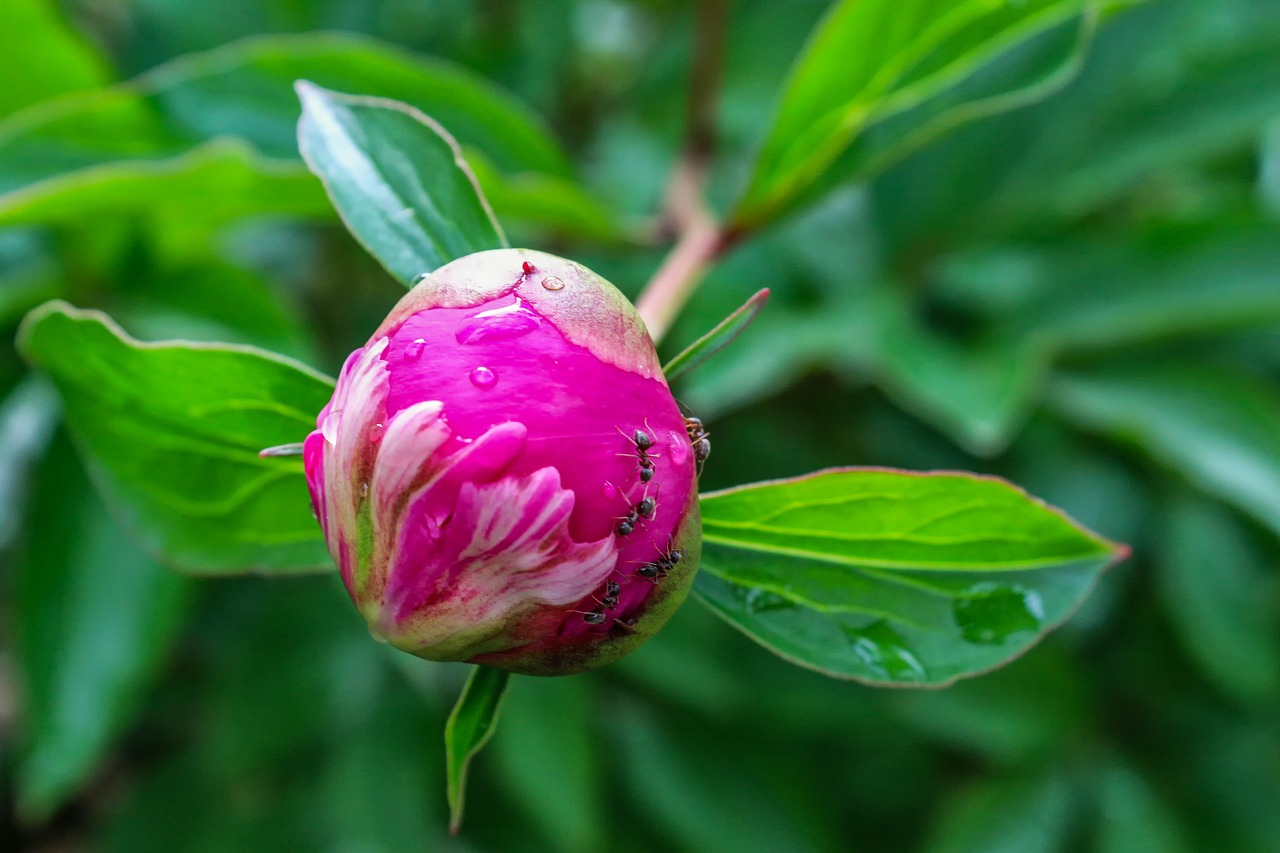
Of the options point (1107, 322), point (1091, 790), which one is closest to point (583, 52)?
point (1107, 322)

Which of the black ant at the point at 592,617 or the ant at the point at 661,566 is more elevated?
the ant at the point at 661,566

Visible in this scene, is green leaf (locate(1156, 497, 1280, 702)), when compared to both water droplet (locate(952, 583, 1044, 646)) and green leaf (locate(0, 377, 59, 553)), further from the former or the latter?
green leaf (locate(0, 377, 59, 553))

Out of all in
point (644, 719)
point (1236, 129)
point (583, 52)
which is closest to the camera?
point (1236, 129)

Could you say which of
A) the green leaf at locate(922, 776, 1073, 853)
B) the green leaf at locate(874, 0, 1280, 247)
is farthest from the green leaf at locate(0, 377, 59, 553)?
the green leaf at locate(922, 776, 1073, 853)

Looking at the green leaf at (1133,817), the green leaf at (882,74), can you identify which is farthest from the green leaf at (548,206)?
the green leaf at (1133,817)

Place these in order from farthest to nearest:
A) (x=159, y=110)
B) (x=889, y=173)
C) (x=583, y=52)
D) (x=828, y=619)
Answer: (x=583, y=52)
(x=889, y=173)
(x=159, y=110)
(x=828, y=619)

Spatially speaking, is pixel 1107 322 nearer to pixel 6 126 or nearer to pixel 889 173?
pixel 889 173

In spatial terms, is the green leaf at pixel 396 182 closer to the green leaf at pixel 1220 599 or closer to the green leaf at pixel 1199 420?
the green leaf at pixel 1199 420
